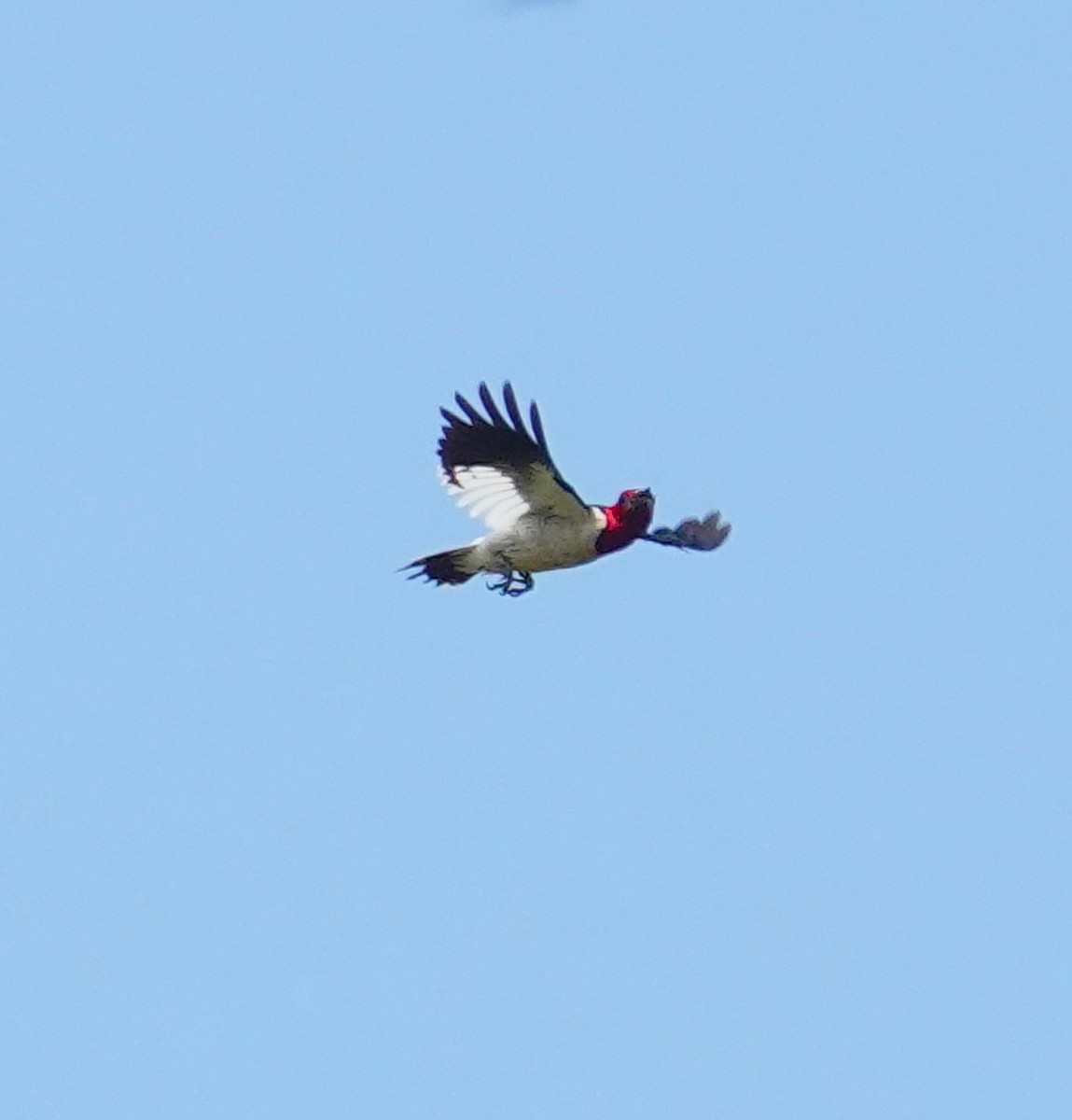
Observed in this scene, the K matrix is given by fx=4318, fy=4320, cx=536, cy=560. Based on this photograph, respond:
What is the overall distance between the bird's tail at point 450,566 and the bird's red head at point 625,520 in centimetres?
122

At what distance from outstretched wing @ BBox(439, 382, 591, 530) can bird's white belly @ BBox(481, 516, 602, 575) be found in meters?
0.08

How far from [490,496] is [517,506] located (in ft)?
0.91

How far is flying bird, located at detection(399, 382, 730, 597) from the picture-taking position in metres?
38.8

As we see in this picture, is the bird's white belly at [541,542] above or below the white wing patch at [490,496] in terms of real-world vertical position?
below

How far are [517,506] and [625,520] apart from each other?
0.99 m

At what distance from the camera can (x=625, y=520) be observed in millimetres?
39344

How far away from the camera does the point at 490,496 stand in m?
39.2

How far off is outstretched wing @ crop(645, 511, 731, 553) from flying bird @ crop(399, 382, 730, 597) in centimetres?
253

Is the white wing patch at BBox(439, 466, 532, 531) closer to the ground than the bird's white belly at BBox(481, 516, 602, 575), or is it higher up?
higher up

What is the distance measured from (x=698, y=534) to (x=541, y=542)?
389 centimetres

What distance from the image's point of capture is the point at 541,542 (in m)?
39.3

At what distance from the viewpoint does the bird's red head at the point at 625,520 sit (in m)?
39.3

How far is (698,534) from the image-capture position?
4284 centimetres

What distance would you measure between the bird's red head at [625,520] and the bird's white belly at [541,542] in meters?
0.11
